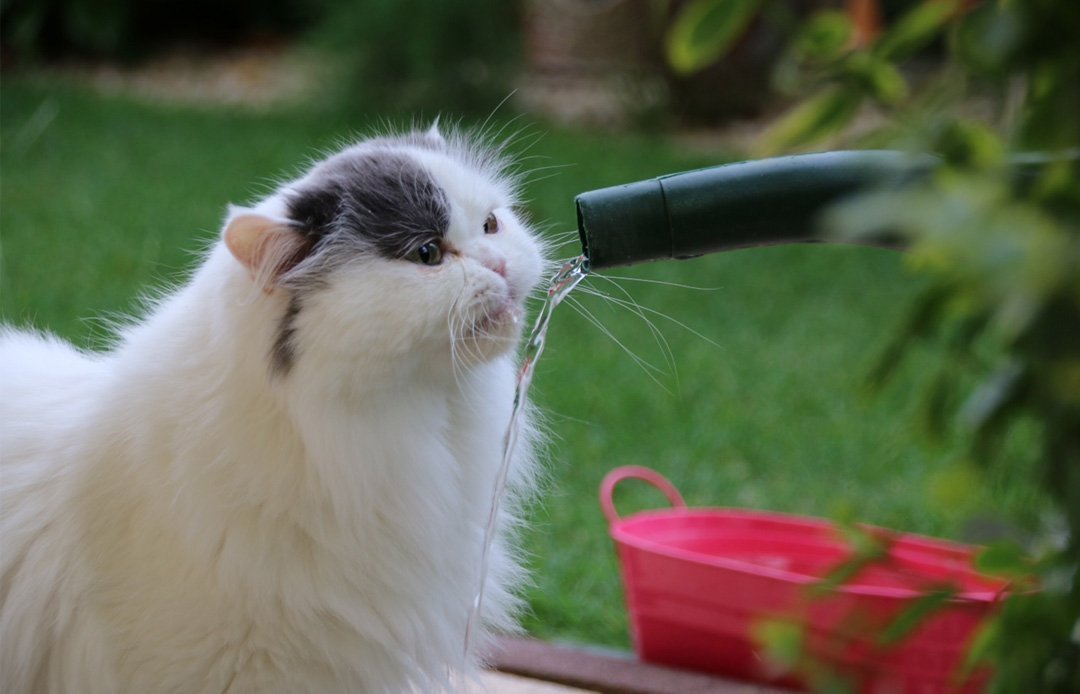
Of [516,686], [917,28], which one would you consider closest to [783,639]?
[917,28]

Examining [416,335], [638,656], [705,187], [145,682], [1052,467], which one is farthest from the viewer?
[638,656]

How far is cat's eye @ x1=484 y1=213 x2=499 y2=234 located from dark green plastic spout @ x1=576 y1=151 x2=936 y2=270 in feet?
1.02

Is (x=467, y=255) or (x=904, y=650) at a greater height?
(x=467, y=255)

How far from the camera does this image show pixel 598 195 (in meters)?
1.19

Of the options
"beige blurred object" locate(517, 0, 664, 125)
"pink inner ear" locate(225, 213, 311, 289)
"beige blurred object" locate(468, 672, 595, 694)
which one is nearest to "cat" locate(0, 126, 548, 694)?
"pink inner ear" locate(225, 213, 311, 289)

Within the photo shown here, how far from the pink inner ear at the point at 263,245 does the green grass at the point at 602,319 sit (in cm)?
58

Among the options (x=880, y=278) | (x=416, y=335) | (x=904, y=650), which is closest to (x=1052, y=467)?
(x=416, y=335)

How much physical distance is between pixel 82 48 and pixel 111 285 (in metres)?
4.31

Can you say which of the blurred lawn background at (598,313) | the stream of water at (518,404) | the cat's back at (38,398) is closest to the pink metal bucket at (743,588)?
the blurred lawn background at (598,313)

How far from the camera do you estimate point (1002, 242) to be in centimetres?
46

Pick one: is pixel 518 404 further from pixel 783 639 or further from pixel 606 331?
pixel 783 639

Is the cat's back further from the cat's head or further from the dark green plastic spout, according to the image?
the dark green plastic spout

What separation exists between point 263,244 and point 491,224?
305 millimetres

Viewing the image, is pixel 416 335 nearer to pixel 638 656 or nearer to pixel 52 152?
pixel 638 656
